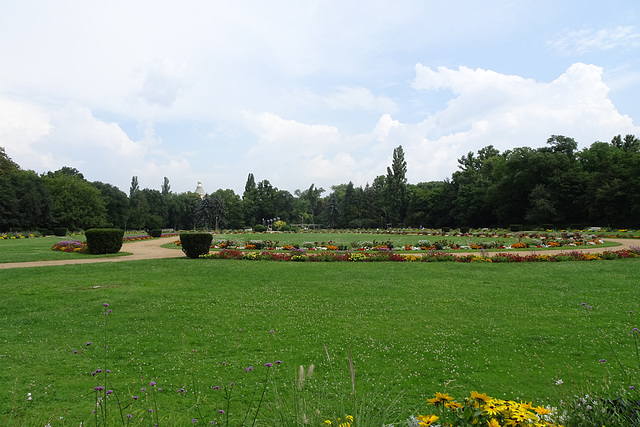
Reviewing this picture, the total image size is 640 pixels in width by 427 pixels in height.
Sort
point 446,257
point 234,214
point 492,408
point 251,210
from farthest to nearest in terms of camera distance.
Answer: point 251,210
point 234,214
point 446,257
point 492,408

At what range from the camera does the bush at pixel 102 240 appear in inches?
670

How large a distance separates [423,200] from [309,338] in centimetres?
5929

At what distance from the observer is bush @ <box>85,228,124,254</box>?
17016 mm

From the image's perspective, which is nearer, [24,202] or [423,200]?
[24,202]

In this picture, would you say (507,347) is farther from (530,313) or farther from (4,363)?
(4,363)

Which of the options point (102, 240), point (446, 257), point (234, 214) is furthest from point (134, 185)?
point (446, 257)

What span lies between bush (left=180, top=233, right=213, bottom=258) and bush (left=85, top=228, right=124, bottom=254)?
4.52 m

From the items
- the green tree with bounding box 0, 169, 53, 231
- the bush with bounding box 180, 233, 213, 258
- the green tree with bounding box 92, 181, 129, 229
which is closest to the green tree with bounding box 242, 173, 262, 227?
the green tree with bounding box 92, 181, 129, 229

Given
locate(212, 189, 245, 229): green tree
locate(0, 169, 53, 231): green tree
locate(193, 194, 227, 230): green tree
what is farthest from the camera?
locate(212, 189, 245, 229): green tree

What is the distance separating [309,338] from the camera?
17.2ft

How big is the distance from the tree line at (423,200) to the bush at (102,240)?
3116 cm

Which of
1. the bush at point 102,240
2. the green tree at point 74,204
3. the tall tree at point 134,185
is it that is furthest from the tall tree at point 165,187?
the bush at point 102,240

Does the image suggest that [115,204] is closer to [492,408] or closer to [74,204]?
[74,204]

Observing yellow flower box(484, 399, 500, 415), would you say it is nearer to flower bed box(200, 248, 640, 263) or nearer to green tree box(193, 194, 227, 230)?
flower bed box(200, 248, 640, 263)
